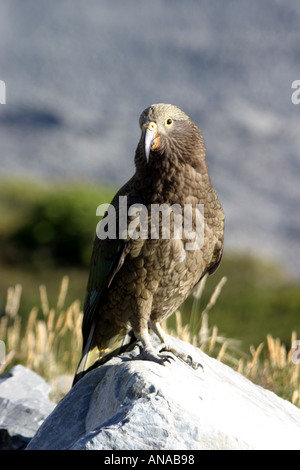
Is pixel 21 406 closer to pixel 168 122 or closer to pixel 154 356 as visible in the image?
pixel 154 356

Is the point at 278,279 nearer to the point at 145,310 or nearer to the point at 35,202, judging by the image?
the point at 35,202

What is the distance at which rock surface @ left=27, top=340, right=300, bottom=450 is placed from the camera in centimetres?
302

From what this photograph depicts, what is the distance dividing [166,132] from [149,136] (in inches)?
7.2

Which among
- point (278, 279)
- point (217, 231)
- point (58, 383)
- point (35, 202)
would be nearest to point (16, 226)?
point (35, 202)

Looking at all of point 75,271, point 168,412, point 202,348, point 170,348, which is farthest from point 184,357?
point 75,271

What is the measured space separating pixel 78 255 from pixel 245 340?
563cm

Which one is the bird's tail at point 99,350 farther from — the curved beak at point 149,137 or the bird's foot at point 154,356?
the curved beak at point 149,137

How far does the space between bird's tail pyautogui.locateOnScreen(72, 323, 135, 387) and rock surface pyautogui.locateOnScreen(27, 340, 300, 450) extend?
0.93 feet

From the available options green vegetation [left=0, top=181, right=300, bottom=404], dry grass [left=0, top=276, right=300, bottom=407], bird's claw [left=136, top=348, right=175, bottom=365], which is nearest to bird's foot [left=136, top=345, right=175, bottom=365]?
bird's claw [left=136, top=348, right=175, bottom=365]

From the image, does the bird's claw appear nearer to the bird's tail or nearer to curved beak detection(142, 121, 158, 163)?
the bird's tail

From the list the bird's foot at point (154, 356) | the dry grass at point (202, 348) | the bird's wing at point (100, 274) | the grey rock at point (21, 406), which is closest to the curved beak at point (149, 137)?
the bird's wing at point (100, 274)

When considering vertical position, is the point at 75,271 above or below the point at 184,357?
above

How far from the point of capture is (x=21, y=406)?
16.1 feet

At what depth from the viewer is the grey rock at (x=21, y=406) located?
4660 mm
